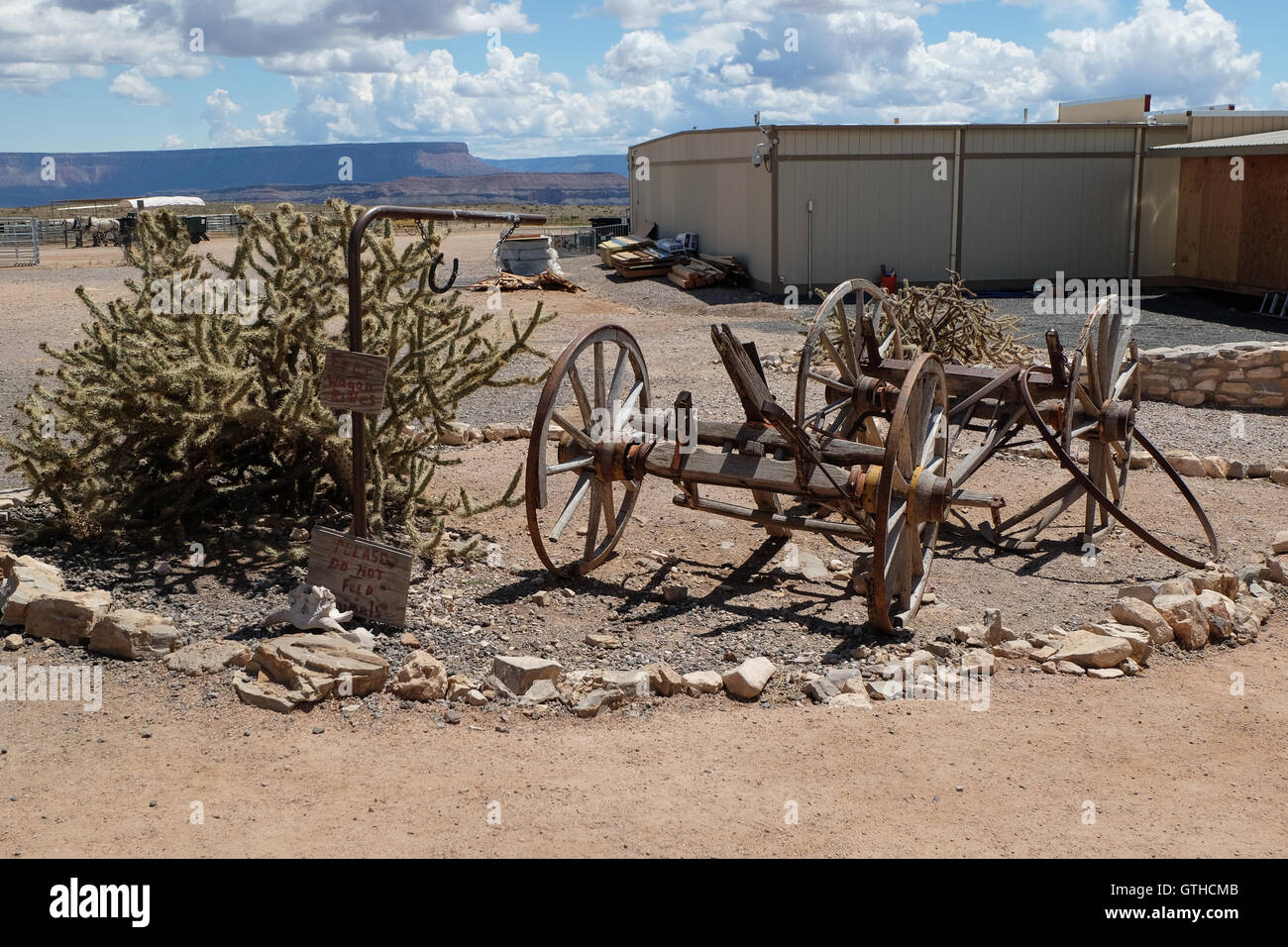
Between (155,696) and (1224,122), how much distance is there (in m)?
22.5

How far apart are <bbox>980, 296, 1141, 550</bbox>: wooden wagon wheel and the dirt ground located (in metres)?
0.76

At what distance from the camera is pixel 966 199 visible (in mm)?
21406

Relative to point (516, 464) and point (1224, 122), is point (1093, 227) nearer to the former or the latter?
point (1224, 122)

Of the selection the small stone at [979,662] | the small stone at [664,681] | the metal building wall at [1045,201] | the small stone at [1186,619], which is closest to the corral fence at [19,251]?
the metal building wall at [1045,201]

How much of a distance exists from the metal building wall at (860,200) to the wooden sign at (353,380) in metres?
16.4

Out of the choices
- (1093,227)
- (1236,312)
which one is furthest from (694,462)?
(1093,227)

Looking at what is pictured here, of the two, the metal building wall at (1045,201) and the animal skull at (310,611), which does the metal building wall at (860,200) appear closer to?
the metal building wall at (1045,201)

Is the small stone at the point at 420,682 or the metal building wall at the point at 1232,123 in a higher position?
the metal building wall at the point at 1232,123

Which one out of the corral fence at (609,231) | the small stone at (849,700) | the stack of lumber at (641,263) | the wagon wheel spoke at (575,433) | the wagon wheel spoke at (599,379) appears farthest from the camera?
A: the corral fence at (609,231)

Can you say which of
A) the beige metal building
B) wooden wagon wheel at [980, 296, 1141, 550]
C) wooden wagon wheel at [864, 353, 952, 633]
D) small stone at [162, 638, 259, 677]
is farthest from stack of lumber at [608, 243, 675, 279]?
small stone at [162, 638, 259, 677]

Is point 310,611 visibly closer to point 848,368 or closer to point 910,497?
point 910,497

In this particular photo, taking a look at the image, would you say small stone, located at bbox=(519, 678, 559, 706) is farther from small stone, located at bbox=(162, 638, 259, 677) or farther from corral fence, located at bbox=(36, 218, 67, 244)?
corral fence, located at bbox=(36, 218, 67, 244)

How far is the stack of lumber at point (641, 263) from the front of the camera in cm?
2506

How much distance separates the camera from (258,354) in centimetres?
687
